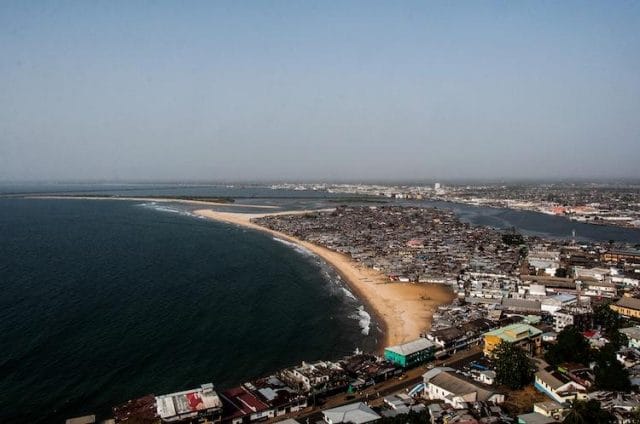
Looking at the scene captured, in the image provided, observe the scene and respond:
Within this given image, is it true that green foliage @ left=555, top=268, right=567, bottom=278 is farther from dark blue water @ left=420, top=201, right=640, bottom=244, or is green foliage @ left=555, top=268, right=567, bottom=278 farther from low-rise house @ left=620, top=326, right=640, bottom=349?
dark blue water @ left=420, top=201, right=640, bottom=244

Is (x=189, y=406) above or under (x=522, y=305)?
above

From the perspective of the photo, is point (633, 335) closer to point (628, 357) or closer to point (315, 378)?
point (628, 357)

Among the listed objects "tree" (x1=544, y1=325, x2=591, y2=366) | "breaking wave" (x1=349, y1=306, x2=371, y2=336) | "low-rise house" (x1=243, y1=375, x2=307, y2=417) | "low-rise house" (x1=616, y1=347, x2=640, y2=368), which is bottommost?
"breaking wave" (x1=349, y1=306, x2=371, y2=336)

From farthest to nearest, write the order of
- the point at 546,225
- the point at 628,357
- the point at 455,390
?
the point at 546,225, the point at 628,357, the point at 455,390

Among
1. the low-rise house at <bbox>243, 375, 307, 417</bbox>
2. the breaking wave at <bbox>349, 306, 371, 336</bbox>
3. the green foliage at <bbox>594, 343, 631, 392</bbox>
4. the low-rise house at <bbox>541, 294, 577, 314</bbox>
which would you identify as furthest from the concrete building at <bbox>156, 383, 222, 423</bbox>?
the low-rise house at <bbox>541, 294, 577, 314</bbox>

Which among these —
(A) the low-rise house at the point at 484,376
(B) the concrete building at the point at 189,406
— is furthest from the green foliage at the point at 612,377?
(B) the concrete building at the point at 189,406

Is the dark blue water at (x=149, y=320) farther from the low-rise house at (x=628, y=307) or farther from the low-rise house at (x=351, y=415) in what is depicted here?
the low-rise house at (x=628, y=307)

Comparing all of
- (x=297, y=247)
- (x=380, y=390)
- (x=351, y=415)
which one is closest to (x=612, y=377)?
(x=380, y=390)
